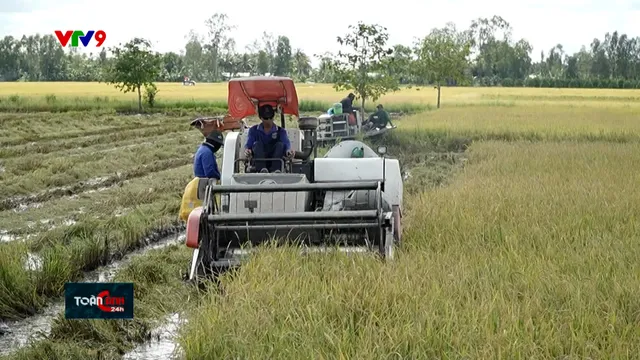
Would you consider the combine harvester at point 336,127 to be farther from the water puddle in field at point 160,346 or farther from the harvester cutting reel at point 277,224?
the water puddle in field at point 160,346

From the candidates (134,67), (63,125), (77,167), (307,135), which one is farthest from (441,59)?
(307,135)


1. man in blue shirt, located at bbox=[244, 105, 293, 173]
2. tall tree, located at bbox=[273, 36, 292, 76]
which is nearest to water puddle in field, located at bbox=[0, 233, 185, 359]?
man in blue shirt, located at bbox=[244, 105, 293, 173]

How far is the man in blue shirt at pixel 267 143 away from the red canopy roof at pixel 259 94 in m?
0.17

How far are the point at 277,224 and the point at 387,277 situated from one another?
1243 millimetres

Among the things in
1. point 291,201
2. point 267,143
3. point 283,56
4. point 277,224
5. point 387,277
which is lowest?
point 387,277

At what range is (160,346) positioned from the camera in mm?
4941

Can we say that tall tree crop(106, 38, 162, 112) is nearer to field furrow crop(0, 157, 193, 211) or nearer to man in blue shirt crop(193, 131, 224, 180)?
field furrow crop(0, 157, 193, 211)

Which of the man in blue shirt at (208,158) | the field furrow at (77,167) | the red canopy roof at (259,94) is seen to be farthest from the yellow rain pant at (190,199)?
the field furrow at (77,167)

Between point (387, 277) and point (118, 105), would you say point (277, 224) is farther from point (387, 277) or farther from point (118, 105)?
point (118, 105)

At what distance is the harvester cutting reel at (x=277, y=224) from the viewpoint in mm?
5527

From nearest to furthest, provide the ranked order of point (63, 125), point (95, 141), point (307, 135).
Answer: point (307, 135) → point (95, 141) → point (63, 125)

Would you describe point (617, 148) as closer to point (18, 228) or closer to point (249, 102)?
point (249, 102)

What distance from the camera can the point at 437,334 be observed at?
3.87m

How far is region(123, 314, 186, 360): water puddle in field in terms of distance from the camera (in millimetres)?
4766
